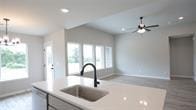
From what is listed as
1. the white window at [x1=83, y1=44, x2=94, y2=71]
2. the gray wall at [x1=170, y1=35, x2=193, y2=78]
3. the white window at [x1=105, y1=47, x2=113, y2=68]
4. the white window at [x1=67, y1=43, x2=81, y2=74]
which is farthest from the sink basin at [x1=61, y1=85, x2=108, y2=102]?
the gray wall at [x1=170, y1=35, x2=193, y2=78]

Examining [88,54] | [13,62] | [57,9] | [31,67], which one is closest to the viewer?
[57,9]

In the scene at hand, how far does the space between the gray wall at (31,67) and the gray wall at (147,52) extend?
4987mm

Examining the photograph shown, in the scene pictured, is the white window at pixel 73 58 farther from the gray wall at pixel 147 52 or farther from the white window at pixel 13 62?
the gray wall at pixel 147 52

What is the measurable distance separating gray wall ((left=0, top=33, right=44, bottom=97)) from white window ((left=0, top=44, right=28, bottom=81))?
16 cm

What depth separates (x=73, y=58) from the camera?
5469mm

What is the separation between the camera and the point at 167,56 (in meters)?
6.43

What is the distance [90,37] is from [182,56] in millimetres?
5568

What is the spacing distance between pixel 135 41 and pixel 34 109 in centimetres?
675

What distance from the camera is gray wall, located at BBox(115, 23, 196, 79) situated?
641cm

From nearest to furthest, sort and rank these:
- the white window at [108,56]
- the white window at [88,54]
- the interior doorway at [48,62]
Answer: the interior doorway at [48,62]
the white window at [88,54]
the white window at [108,56]

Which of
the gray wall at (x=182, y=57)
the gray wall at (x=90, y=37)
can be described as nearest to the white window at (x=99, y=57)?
the gray wall at (x=90, y=37)

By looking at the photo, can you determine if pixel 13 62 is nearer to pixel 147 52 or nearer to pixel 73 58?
pixel 73 58

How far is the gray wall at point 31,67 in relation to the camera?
4332 millimetres

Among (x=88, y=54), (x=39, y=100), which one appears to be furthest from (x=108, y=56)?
(x=39, y=100)
